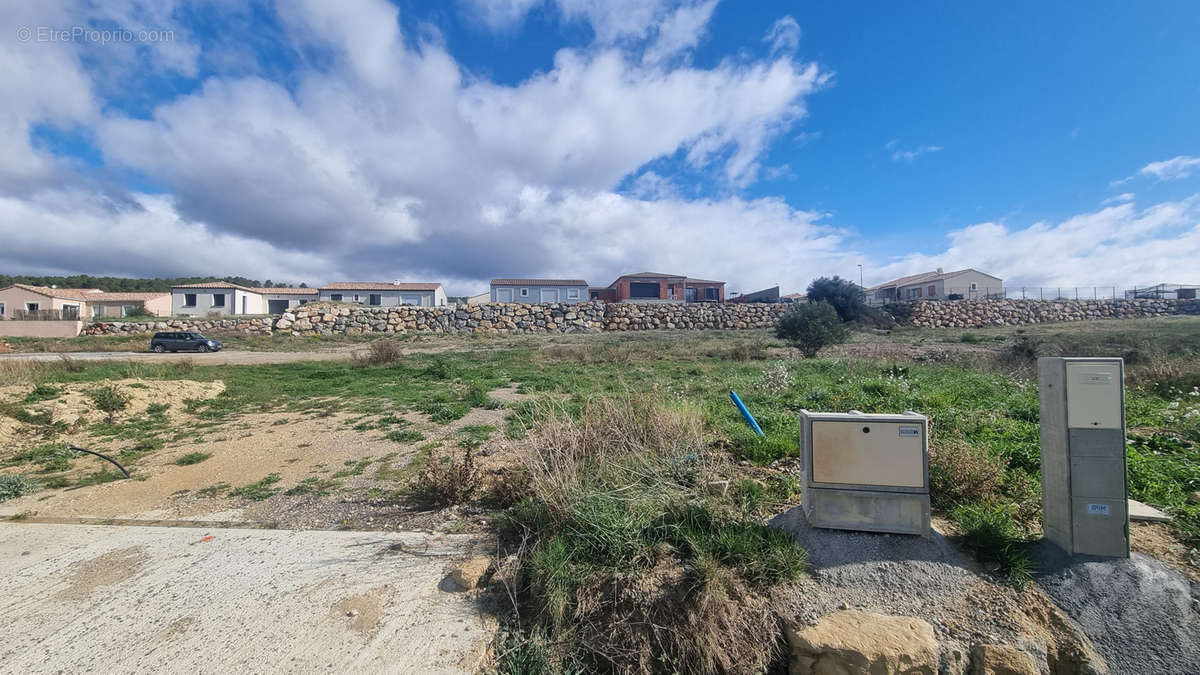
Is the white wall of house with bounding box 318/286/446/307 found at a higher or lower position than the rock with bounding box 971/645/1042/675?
higher

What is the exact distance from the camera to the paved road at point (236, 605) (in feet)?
8.50

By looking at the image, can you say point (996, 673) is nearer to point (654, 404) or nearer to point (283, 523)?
point (654, 404)

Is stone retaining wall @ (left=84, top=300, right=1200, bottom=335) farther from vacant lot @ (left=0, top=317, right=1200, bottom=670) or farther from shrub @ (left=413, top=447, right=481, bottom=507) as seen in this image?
shrub @ (left=413, top=447, right=481, bottom=507)

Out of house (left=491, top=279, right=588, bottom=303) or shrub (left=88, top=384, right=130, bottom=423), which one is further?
house (left=491, top=279, right=588, bottom=303)

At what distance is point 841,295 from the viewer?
35562 millimetres

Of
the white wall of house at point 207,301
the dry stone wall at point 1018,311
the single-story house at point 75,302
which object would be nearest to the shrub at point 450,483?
the dry stone wall at point 1018,311

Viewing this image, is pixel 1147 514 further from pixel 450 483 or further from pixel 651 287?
pixel 651 287

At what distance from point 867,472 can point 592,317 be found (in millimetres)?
36307

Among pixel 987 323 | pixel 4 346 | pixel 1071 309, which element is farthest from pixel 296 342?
pixel 1071 309

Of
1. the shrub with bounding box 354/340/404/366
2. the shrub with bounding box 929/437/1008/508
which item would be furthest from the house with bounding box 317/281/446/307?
the shrub with bounding box 929/437/1008/508

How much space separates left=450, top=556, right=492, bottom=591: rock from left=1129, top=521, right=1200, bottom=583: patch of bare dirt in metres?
3.83

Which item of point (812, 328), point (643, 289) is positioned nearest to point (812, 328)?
point (812, 328)

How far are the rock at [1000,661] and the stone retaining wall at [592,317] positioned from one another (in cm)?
3519

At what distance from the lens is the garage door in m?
55.0
